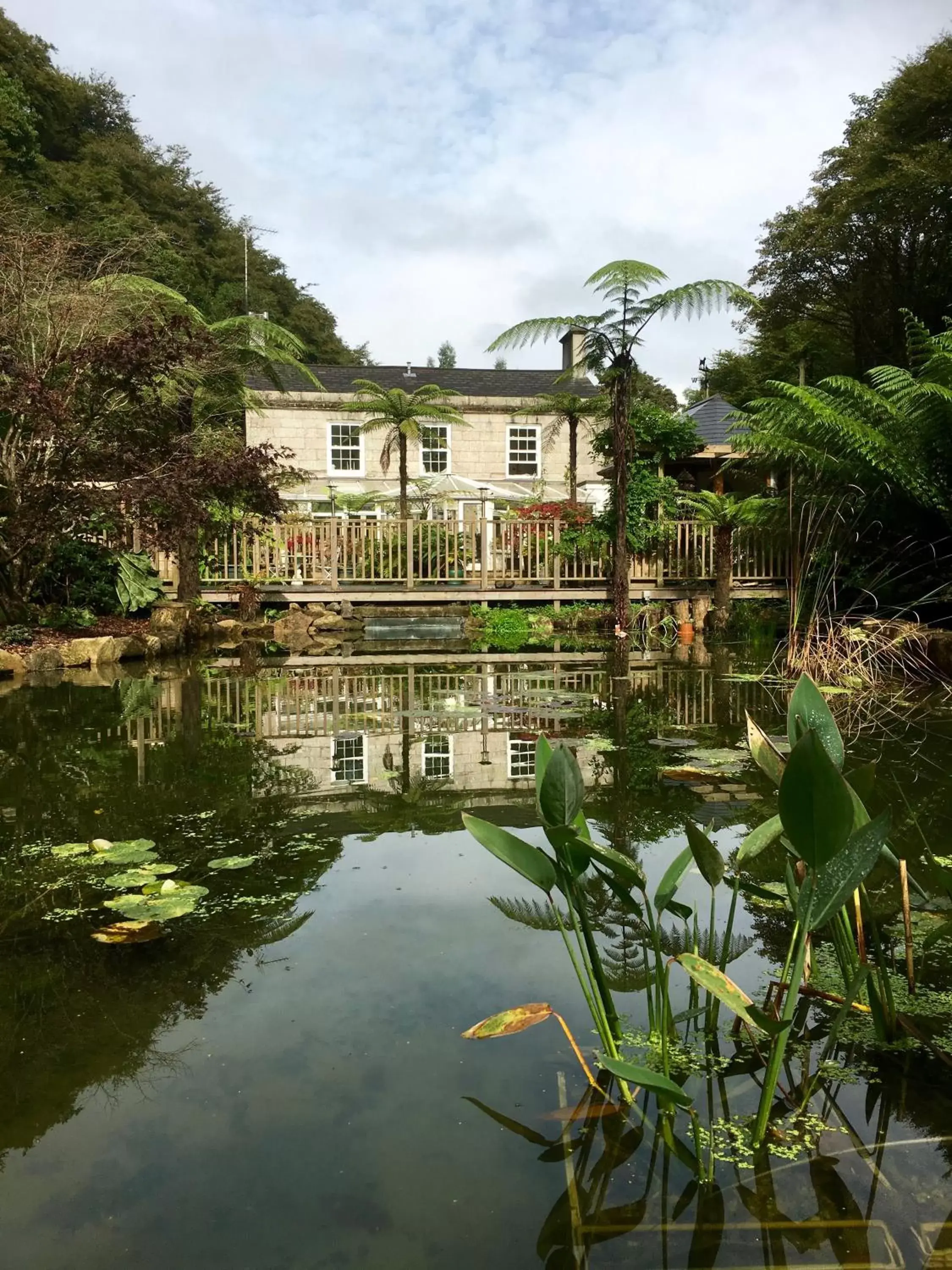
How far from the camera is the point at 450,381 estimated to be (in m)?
22.2

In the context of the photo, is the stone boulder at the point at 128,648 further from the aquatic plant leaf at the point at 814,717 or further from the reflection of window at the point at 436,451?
the reflection of window at the point at 436,451

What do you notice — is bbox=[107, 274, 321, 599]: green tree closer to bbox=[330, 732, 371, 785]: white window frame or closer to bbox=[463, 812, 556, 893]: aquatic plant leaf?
bbox=[330, 732, 371, 785]: white window frame

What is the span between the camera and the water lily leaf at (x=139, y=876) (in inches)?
88.1

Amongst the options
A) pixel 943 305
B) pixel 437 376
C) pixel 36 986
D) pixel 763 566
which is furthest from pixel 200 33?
pixel 437 376

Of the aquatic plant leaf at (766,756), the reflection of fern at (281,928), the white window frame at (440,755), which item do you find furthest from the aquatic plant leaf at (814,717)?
the white window frame at (440,755)

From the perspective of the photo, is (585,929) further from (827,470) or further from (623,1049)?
(827,470)

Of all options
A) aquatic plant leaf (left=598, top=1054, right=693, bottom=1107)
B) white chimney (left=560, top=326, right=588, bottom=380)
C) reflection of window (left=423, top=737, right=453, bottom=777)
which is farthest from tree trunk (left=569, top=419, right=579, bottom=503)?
aquatic plant leaf (left=598, top=1054, right=693, bottom=1107)

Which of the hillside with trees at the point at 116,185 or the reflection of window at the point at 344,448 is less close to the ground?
the hillside with trees at the point at 116,185

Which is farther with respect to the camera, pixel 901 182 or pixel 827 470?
pixel 901 182

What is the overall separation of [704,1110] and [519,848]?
0.48 metres

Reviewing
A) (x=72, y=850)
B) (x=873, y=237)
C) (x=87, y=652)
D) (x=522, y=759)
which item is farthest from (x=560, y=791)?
(x=873, y=237)

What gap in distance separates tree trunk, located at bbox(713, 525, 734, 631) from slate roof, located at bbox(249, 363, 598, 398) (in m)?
10.8

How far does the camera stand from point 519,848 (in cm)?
132

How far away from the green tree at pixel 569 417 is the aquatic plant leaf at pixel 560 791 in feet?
48.7
